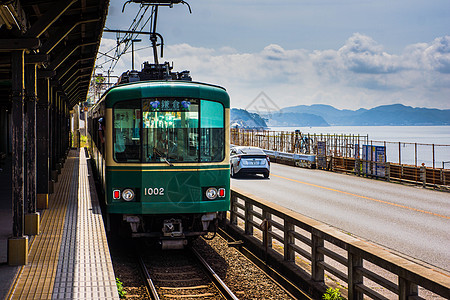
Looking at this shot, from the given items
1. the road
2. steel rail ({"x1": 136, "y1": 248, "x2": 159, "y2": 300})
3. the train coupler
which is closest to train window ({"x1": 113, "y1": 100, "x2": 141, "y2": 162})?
the train coupler

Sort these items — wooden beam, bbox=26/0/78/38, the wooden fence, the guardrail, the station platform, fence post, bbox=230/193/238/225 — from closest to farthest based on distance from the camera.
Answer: the guardrail
the station platform
wooden beam, bbox=26/0/78/38
fence post, bbox=230/193/238/225
the wooden fence

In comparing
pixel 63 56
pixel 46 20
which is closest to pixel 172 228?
pixel 46 20

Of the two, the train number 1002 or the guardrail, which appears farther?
the train number 1002

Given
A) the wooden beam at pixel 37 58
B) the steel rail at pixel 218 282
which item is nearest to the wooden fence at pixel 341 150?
the steel rail at pixel 218 282

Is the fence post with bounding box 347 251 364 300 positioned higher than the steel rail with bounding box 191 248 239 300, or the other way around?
the fence post with bounding box 347 251 364 300

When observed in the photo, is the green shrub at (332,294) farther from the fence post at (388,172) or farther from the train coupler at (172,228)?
the fence post at (388,172)

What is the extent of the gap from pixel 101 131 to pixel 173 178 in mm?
2050

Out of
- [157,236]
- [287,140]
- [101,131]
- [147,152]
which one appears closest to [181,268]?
[157,236]

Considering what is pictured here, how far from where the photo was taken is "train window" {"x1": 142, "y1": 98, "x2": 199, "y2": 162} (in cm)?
1003

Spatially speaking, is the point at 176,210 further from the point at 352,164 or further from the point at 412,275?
the point at 352,164

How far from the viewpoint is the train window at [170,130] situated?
32.9 feet

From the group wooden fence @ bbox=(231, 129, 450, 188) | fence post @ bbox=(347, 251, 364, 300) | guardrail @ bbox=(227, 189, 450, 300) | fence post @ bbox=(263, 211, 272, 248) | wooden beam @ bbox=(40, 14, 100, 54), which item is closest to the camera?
guardrail @ bbox=(227, 189, 450, 300)

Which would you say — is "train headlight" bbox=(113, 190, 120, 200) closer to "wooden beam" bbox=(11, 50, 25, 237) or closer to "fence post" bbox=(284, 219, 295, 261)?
"wooden beam" bbox=(11, 50, 25, 237)

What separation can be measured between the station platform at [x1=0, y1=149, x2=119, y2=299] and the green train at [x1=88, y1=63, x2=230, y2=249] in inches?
38.4
